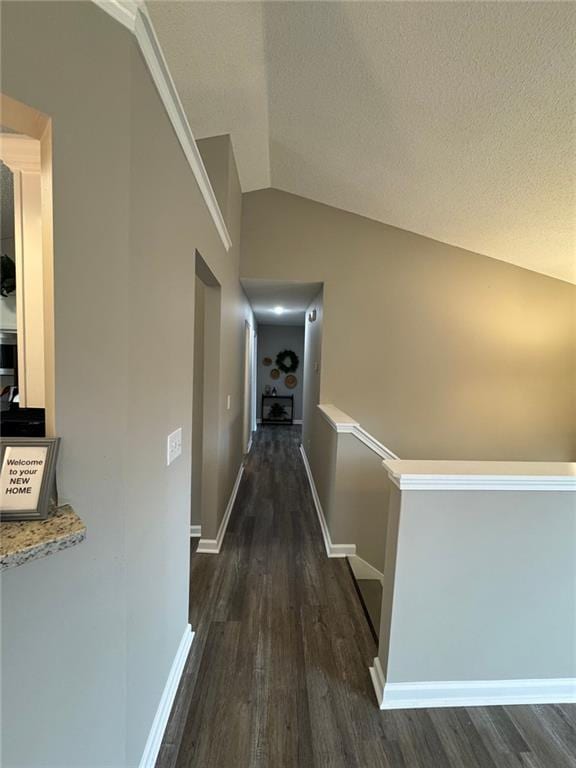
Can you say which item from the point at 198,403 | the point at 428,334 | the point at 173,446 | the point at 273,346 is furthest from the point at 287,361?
the point at 173,446

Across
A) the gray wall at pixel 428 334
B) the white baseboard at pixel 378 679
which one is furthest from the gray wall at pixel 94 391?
the gray wall at pixel 428 334

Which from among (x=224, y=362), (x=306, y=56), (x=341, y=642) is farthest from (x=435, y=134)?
(x=341, y=642)

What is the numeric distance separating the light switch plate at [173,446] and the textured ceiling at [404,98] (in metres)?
1.95

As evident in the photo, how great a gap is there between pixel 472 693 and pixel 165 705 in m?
1.34

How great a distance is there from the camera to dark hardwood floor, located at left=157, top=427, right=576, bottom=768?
126 cm

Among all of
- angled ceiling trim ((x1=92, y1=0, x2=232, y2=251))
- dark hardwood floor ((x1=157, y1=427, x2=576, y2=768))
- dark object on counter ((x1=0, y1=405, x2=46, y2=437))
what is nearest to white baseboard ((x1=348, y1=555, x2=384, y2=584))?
dark hardwood floor ((x1=157, y1=427, x2=576, y2=768))

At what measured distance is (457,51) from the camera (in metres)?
1.56

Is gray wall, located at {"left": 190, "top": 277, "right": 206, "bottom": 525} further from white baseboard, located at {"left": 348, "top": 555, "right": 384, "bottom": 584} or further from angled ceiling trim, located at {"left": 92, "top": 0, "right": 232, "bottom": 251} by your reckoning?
white baseboard, located at {"left": 348, "top": 555, "right": 384, "bottom": 584}

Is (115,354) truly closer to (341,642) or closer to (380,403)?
(341,642)

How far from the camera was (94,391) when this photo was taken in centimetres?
88

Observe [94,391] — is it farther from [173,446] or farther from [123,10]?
[123,10]

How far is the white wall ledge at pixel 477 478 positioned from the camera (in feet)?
4.44

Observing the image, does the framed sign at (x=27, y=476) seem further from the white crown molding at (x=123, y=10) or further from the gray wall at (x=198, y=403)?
the gray wall at (x=198, y=403)

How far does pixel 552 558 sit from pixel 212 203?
243cm
